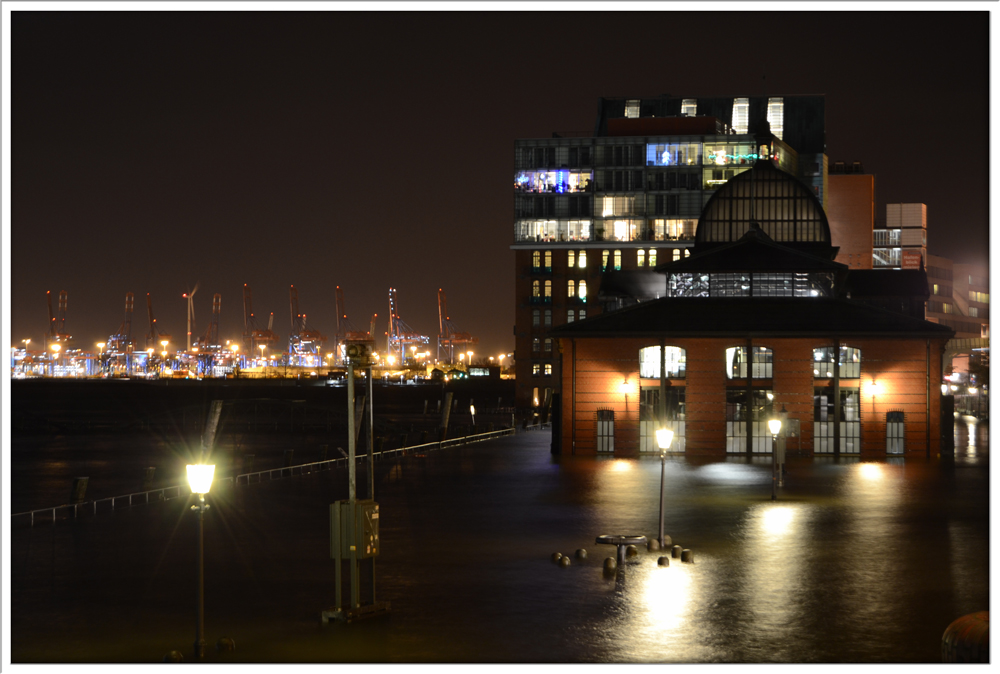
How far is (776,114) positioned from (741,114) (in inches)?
191

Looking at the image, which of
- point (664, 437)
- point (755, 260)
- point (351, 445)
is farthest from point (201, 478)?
point (755, 260)

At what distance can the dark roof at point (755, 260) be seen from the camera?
59.0 m

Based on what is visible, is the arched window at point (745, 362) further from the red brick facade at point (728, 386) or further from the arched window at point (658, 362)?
the arched window at point (658, 362)

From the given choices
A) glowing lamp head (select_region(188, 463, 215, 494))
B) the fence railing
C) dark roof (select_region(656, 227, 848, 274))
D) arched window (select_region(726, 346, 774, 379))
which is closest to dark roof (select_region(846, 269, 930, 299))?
dark roof (select_region(656, 227, 848, 274))

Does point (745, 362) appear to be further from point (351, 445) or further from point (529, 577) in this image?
point (351, 445)

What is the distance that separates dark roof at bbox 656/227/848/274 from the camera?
194 ft

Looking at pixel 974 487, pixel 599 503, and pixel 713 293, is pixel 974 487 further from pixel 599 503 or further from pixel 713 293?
pixel 713 293

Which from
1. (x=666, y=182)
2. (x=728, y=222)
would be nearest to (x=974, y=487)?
(x=728, y=222)

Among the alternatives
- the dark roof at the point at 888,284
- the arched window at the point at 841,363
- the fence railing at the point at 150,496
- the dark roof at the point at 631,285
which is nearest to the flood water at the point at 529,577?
the fence railing at the point at 150,496

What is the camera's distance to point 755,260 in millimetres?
59281

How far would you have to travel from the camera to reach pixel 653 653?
16797 millimetres

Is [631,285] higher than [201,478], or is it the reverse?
[631,285]

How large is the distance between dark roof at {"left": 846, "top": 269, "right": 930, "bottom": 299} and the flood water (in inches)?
1234

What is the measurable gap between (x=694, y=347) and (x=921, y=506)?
21.3 meters
